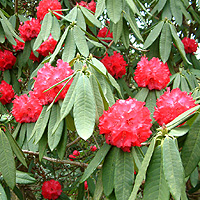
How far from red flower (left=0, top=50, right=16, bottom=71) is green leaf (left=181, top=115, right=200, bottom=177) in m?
1.78

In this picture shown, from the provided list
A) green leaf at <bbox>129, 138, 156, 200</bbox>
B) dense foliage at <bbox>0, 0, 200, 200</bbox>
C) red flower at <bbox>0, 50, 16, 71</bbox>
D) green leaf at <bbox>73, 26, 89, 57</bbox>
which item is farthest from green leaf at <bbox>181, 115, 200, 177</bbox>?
red flower at <bbox>0, 50, 16, 71</bbox>

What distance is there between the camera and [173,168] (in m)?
0.68

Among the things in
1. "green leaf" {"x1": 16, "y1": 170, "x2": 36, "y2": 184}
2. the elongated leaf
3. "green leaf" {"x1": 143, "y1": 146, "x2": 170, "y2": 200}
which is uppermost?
the elongated leaf

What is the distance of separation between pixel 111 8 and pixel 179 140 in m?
0.90

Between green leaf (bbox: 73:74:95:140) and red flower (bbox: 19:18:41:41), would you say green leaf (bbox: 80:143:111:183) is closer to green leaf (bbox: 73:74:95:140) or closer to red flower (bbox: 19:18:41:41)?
green leaf (bbox: 73:74:95:140)

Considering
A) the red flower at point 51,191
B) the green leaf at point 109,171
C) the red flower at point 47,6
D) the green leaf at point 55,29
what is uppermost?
the red flower at point 47,6

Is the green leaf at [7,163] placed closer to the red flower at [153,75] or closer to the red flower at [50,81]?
the red flower at [50,81]

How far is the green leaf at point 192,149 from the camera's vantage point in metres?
0.76

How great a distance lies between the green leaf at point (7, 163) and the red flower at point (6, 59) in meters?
1.21

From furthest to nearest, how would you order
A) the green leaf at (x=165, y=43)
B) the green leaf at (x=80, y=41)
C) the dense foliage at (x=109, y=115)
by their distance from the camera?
the green leaf at (x=165, y=43), the green leaf at (x=80, y=41), the dense foliage at (x=109, y=115)

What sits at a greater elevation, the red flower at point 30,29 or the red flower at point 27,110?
the red flower at point 30,29

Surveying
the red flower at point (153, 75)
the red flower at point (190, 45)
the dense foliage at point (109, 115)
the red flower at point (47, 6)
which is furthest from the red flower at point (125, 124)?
the red flower at point (190, 45)

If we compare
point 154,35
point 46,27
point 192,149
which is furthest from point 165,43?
point 192,149

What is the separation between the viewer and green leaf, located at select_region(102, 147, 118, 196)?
889mm
